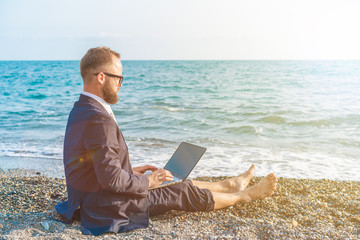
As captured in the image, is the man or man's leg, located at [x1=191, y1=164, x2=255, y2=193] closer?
the man

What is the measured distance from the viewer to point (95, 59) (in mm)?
3045

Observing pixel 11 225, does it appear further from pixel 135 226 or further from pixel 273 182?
pixel 273 182

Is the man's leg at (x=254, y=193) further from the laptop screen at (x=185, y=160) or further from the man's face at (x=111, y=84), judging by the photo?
the man's face at (x=111, y=84)

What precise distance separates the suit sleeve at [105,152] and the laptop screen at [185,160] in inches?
34.1

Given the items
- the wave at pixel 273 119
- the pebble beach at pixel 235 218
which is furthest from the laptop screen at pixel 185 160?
the wave at pixel 273 119

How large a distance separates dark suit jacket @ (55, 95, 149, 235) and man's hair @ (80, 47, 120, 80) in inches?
10.4

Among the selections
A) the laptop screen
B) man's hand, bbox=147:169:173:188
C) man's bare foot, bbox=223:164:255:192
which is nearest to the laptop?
the laptop screen

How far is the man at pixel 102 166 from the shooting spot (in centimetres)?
290

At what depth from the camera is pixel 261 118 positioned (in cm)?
1295

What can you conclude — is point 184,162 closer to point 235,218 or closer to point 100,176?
point 235,218

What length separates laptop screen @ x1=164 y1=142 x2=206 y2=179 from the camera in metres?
3.64

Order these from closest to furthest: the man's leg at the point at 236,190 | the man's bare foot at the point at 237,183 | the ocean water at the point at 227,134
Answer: the man's leg at the point at 236,190
the man's bare foot at the point at 237,183
the ocean water at the point at 227,134

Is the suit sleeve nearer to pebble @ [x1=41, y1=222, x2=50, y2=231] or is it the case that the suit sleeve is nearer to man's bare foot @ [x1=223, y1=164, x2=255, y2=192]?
pebble @ [x1=41, y1=222, x2=50, y2=231]

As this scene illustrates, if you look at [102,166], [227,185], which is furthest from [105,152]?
[227,185]
